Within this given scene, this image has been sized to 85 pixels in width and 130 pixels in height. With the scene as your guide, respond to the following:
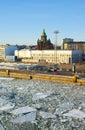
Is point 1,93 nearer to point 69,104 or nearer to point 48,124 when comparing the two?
point 69,104

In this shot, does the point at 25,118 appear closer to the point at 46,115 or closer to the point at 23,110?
the point at 46,115

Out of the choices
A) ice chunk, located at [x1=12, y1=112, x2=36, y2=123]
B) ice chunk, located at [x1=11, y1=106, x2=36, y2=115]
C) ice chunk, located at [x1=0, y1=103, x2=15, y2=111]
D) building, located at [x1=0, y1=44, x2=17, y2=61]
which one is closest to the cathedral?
building, located at [x1=0, y1=44, x2=17, y2=61]

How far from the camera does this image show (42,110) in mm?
14961

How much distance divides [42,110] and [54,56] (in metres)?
54.0

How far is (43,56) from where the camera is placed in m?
71.7

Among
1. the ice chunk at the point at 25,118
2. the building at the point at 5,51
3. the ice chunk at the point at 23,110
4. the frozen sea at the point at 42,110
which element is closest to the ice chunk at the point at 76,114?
the frozen sea at the point at 42,110

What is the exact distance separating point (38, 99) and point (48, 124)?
197 inches

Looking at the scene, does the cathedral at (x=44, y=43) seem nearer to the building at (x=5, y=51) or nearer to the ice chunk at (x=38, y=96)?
the building at (x=5, y=51)

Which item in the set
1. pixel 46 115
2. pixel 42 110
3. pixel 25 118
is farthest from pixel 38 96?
pixel 25 118

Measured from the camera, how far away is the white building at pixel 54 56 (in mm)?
66250

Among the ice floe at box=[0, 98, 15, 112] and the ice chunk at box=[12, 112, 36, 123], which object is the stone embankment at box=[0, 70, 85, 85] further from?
the ice chunk at box=[12, 112, 36, 123]

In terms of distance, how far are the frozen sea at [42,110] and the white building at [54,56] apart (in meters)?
46.0

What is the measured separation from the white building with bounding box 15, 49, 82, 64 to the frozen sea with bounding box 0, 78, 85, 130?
46043 millimetres

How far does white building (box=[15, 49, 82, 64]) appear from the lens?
2608 inches
